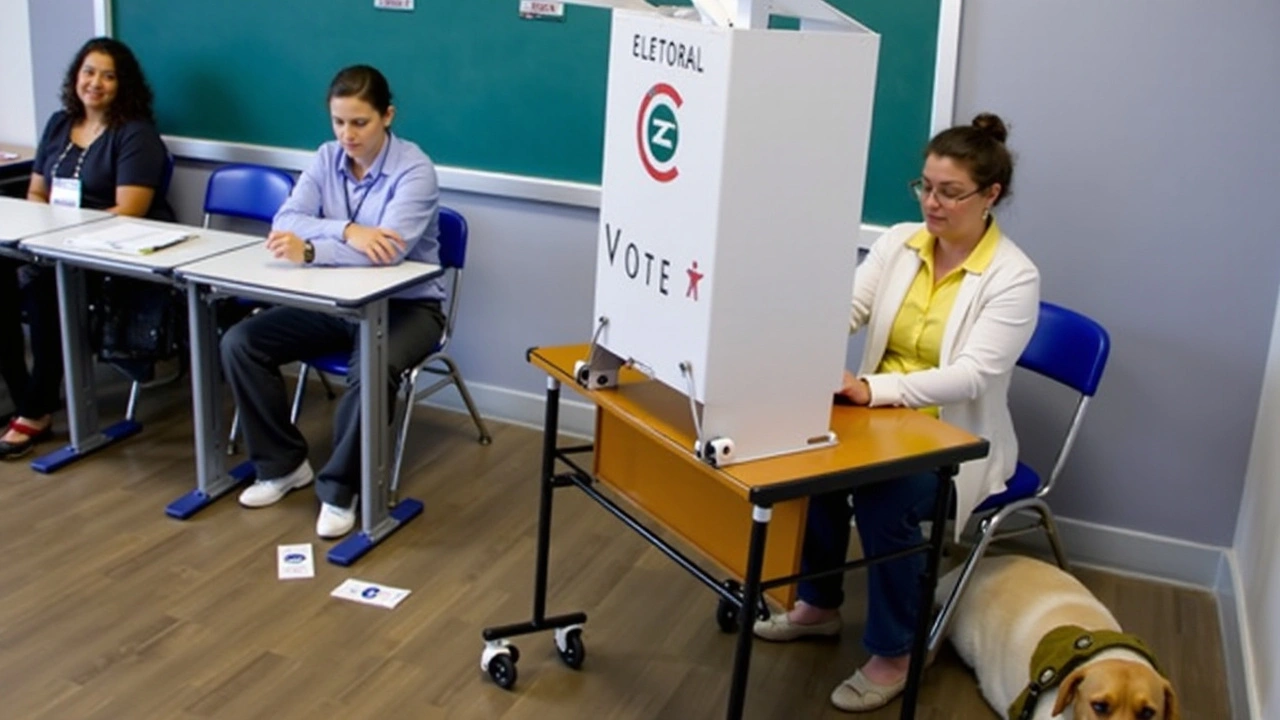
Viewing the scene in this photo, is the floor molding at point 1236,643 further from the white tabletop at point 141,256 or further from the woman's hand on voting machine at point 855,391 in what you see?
the white tabletop at point 141,256

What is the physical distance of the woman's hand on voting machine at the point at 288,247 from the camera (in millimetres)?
3266

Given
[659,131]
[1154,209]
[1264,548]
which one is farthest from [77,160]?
[1264,548]

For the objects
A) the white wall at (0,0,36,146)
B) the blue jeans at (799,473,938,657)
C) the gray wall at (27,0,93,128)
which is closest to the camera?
the blue jeans at (799,473,938,657)

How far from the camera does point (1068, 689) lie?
2254 millimetres

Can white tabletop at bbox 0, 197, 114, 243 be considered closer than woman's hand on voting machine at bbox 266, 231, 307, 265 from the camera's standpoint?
No

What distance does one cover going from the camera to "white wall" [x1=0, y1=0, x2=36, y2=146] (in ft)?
15.1

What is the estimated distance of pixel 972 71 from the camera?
331 cm

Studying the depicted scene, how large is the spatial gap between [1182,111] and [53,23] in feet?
12.3

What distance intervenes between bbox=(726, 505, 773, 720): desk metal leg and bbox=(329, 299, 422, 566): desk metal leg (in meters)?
1.36

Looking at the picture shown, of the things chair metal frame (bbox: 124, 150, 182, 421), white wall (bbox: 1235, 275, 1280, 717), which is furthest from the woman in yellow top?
chair metal frame (bbox: 124, 150, 182, 421)

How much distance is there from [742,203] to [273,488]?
207cm

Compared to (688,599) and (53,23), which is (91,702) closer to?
(688,599)

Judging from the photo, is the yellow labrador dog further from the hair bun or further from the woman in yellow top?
the hair bun

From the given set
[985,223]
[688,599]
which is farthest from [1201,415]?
[688,599]
